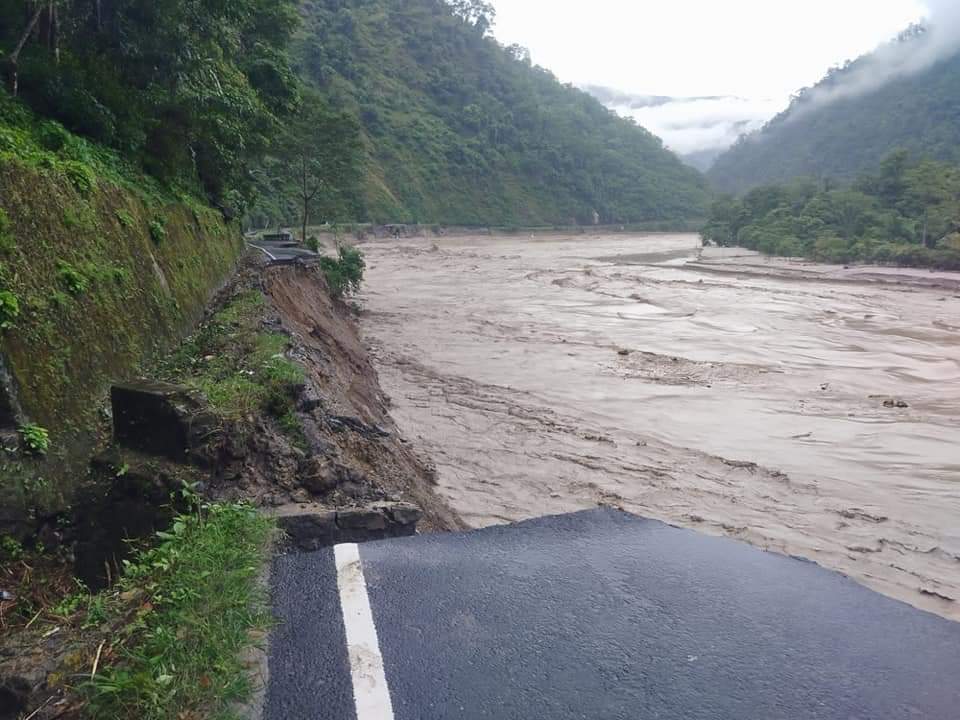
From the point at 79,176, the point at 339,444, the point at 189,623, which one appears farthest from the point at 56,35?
the point at 189,623

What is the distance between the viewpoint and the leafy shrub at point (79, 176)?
6.50 metres

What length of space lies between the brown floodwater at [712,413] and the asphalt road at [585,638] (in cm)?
376

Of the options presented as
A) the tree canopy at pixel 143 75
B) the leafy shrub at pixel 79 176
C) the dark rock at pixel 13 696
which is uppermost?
the tree canopy at pixel 143 75

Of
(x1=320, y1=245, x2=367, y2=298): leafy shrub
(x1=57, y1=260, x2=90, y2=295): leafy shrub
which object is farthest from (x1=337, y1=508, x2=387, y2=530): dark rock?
(x1=320, y1=245, x2=367, y2=298): leafy shrub

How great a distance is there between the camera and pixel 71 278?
564 centimetres

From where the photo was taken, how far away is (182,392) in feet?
A: 16.7

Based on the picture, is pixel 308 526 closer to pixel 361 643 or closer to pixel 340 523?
pixel 340 523

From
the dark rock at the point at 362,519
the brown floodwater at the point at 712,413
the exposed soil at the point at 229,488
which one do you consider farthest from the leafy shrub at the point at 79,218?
the brown floodwater at the point at 712,413

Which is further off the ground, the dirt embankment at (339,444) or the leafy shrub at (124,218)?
the leafy shrub at (124,218)

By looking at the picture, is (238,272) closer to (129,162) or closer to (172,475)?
(129,162)

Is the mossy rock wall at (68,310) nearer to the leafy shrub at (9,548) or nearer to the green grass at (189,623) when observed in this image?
the leafy shrub at (9,548)

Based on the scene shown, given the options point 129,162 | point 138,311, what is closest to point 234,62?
point 129,162

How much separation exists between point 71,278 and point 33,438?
1666 mm

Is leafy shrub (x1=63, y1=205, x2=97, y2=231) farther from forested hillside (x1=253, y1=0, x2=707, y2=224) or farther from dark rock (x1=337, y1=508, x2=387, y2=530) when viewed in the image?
forested hillside (x1=253, y1=0, x2=707, y2=224)
